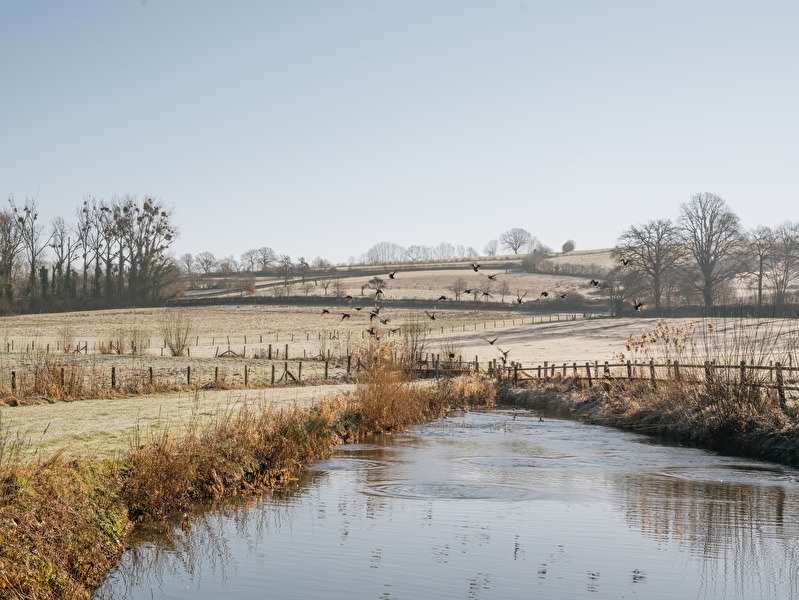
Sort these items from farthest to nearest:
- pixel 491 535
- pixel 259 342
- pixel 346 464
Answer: pixel 259 342 < pixel 346 464 < pixel 491 535

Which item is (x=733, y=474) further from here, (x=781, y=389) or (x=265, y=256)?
(x=265, y=256)

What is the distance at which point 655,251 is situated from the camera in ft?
258

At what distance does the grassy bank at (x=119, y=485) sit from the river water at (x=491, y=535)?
1.68 ft

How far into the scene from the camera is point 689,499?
17453 millimetres

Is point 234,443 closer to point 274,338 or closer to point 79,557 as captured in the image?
point 79,557

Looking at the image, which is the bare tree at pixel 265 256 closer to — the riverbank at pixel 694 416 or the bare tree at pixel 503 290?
the bare tree at pixel 503 290

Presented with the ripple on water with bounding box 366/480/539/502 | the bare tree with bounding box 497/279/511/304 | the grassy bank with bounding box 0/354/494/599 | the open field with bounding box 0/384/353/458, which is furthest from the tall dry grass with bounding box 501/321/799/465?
the bare tree with bounding box 497/279/511/304

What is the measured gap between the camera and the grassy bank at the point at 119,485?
31.9ft

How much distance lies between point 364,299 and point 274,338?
39.4 meters

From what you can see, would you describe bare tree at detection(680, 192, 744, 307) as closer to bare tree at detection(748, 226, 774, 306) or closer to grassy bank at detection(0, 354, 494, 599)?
bare tree at detection(748, 226, 774, 306)

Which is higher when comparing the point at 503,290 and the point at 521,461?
the point at 503,290

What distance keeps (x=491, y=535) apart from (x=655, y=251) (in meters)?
68.2

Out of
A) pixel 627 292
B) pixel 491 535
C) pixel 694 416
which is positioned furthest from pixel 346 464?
pixel 627 292

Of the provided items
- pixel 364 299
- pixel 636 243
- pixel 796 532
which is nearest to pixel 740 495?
pixel 796 532
